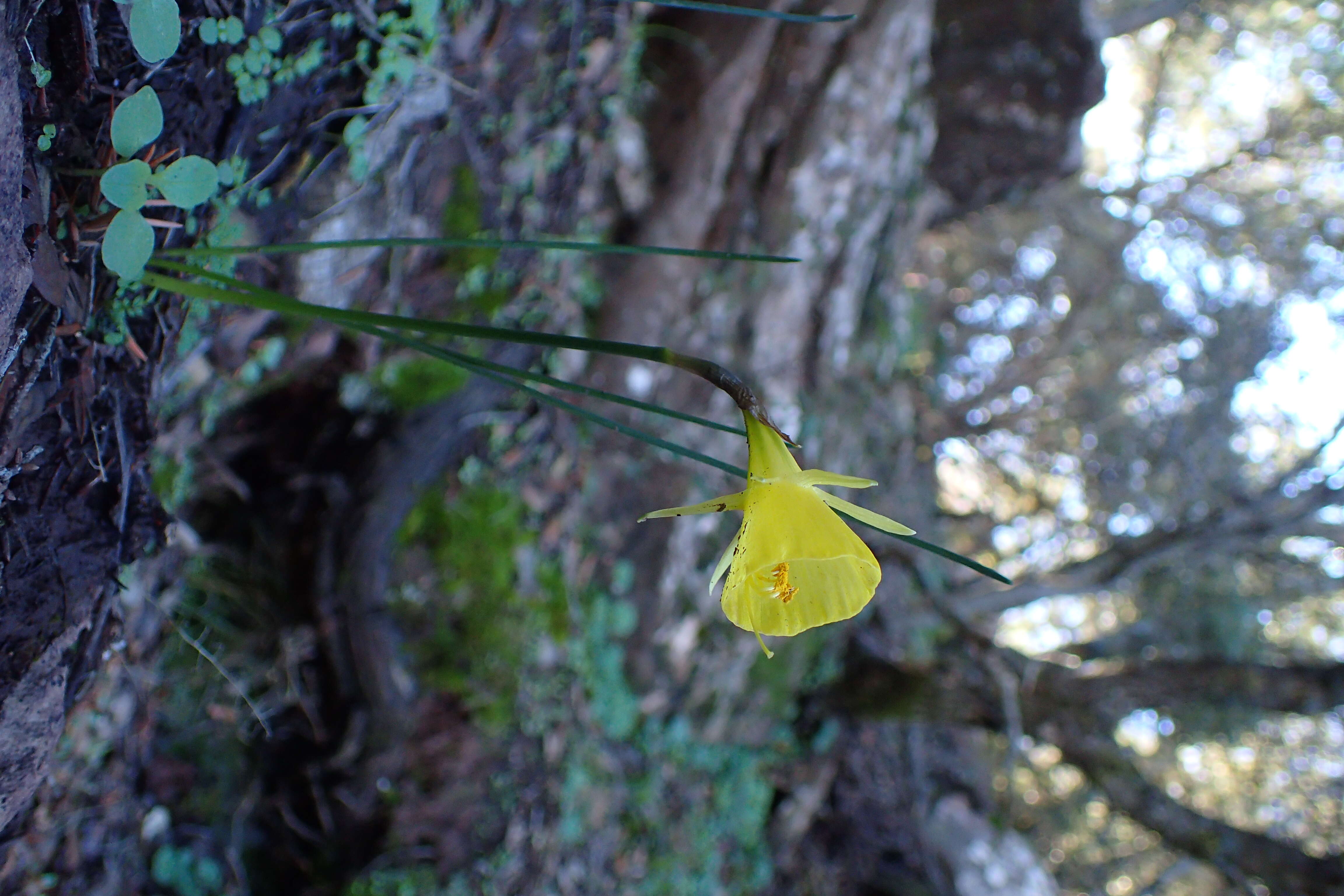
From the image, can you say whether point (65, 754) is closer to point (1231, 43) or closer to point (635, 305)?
point (635, 305)

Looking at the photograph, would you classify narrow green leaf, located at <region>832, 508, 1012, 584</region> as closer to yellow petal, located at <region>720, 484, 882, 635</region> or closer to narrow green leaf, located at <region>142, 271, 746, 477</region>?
yellow petal, located at <region>720, 484, 882, 635</region>

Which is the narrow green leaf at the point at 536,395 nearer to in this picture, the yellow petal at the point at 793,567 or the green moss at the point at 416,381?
the yellow petal at the point at 793,567

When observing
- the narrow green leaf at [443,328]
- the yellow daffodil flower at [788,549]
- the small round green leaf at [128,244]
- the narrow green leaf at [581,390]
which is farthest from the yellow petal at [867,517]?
the small round green leaf at [128,244]

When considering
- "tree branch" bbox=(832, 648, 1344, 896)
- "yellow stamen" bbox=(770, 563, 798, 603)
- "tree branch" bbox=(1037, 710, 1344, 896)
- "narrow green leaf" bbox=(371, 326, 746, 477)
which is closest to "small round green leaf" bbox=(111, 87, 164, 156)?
"narrow green leaf" bbox=(371, 326, 746, 477)

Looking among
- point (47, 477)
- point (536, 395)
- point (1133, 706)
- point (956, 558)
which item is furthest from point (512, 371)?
point (1133, 706)

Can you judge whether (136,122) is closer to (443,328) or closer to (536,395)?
(443,328)
